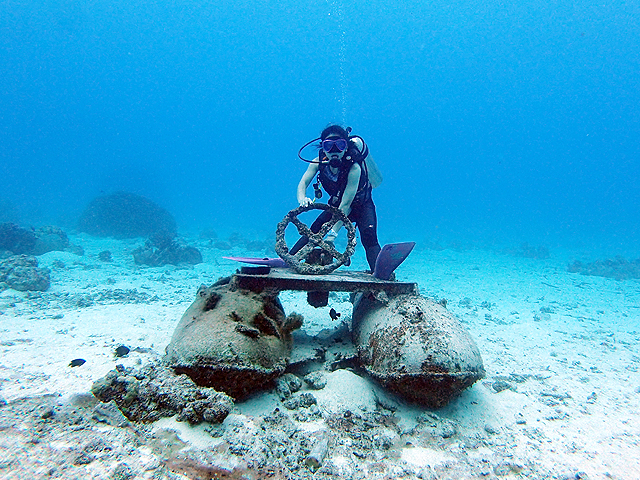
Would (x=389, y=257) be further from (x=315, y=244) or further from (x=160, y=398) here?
(x=160, y=398)

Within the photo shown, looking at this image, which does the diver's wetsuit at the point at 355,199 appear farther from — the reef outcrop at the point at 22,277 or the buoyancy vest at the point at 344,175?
the reef outcrop at the point at 22,277

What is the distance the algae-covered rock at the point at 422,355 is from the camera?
271cm

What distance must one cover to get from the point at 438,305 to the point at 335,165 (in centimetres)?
280

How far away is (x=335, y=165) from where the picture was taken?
5164 mm

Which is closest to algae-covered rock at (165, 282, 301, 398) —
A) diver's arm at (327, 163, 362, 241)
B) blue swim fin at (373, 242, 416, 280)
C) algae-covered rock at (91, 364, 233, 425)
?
algae-covered rock at (91, 364, 233, 425)

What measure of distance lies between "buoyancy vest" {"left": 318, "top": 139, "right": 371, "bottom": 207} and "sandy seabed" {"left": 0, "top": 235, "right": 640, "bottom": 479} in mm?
2272

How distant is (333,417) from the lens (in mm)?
2660

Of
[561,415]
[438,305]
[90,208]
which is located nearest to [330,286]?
[438,305]

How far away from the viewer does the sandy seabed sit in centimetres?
183

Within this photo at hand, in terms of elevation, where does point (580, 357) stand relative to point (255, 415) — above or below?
above

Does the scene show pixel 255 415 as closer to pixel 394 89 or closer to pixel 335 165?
pixel 335 165

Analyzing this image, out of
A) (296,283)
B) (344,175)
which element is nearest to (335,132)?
(344,175)

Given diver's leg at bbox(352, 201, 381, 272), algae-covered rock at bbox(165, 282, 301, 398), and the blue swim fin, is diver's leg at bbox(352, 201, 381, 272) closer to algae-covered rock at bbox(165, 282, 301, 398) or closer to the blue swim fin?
the blue swim fin

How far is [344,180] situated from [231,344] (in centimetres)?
350
